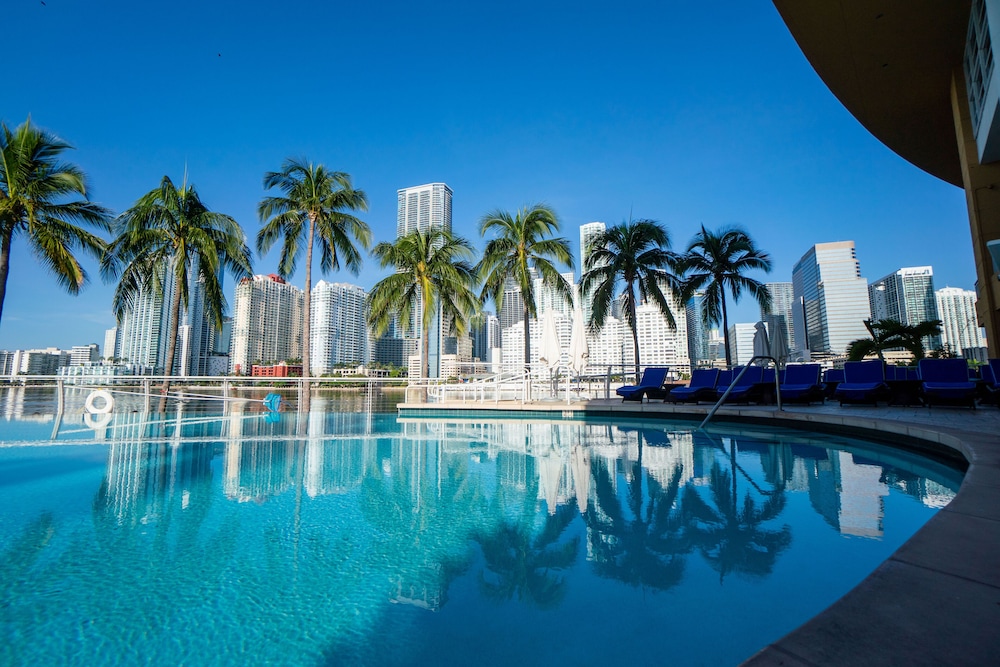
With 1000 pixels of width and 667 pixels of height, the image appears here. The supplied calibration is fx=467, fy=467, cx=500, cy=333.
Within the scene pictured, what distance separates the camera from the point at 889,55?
10117 millimetres

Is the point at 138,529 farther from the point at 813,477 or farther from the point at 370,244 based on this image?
the point at 370,244

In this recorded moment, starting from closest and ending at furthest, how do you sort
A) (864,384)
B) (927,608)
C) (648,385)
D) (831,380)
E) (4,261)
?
(927,608)
(864,384)
(831,380)
(648,385)
(4,261)

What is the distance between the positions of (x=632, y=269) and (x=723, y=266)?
3.64 m

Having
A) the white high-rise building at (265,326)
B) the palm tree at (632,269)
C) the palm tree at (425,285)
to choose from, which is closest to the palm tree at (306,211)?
the palm tree at (425,285)

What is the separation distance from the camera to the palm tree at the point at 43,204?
497 inches

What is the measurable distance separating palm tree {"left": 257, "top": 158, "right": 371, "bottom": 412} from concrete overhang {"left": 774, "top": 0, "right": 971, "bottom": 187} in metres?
13.4

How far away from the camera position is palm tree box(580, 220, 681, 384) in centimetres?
1783

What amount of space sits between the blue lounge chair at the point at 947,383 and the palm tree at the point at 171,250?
18.7m

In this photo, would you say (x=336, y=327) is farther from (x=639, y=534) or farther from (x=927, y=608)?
(x=927, y=608)

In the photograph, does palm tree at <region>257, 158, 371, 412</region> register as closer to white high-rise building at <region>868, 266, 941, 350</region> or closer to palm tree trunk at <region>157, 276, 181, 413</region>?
palm tree trunk at <region>157, 276, 181, 413</region>

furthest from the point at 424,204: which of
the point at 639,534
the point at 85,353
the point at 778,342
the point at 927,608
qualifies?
the point at 85,353

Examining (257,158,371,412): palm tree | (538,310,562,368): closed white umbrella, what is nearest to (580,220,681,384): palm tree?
(538,310,562,368): closed white umbrella

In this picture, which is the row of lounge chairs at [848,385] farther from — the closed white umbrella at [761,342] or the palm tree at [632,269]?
the palm tree at [632,269]

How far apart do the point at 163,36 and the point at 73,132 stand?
4696 millimetres
